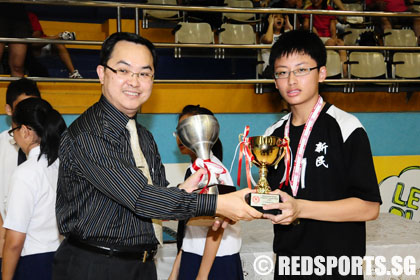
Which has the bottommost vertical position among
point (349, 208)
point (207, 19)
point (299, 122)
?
point (349, 208)

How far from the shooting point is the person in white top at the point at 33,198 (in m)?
2.28

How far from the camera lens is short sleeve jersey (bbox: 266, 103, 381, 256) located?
1859mm

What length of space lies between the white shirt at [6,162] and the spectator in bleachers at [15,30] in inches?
74.7

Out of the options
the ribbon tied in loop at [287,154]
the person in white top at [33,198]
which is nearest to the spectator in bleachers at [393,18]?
the ribbon tied in loop at [287,154]

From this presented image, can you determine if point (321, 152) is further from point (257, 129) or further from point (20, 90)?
point (257, 129)

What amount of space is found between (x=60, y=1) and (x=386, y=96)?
3998mm

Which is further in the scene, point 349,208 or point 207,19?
point 207,19

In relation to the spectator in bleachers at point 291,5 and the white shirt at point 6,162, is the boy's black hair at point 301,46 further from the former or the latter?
the spectator in bleachers at point 291,5

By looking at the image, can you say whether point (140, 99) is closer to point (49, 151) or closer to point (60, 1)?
point (49, 151)

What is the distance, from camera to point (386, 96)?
5.82 metres

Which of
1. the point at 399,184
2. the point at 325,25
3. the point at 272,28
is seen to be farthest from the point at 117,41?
the point at 325,25

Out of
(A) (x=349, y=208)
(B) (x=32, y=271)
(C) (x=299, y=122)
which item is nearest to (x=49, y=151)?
(B) (x=32, y=271)

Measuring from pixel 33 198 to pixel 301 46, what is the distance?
150 centimetres

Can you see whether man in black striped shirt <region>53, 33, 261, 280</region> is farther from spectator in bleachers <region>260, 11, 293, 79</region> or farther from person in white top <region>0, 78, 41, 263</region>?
spectator in bleachers <region>260, 11, 293, 79</region>
